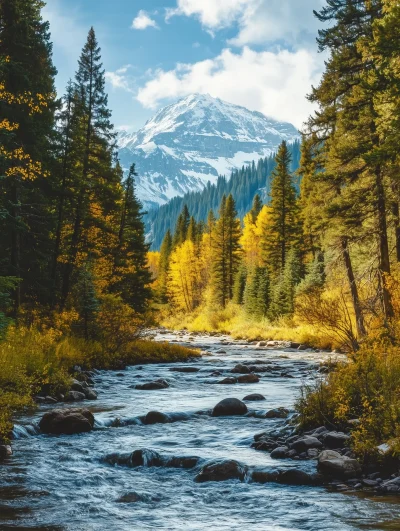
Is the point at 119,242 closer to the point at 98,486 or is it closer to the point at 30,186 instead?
the point at 30,186

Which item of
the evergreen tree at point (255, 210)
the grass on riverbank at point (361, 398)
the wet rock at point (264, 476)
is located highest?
the evergreen tree at point (255, 210)

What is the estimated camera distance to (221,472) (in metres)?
7.35

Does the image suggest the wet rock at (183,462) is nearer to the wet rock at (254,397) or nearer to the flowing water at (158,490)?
the flowing water at (158,490)

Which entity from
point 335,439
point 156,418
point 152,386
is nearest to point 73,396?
point 156,418

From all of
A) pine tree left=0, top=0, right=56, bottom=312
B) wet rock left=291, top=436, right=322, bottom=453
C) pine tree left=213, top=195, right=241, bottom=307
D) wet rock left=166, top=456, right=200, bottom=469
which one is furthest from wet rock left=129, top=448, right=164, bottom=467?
pine tree left=213, top=195, right=241, bottom=307

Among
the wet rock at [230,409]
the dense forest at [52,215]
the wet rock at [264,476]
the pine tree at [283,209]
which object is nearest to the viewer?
the wet rock at [264,476]

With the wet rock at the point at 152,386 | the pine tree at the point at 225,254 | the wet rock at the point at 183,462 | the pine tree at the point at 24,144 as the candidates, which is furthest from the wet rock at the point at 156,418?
the pine tree at the point at 225,254

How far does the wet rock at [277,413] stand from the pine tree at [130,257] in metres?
18.9

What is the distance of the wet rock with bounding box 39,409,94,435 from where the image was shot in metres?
9.77

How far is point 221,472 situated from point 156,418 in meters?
4.07

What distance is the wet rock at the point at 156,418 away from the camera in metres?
11.1

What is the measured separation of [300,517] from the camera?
577cm

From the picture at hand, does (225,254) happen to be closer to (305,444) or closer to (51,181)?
(51,181)

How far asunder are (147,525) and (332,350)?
23.0 meters
